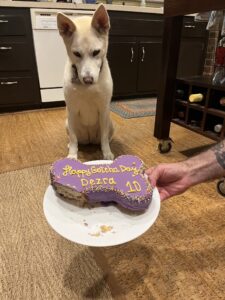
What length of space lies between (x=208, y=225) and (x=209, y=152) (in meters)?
0.35

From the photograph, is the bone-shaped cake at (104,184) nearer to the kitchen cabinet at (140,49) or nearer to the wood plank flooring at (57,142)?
the wood plank flooring at (57,142)

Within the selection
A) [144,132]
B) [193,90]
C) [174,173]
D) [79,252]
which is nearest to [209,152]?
[174,173]

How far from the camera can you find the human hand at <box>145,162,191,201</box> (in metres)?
0.69

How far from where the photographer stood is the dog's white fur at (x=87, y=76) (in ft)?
3.75

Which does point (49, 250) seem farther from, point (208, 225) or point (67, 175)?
point (208, 225)

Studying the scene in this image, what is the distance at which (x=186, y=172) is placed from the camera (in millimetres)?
A: 703

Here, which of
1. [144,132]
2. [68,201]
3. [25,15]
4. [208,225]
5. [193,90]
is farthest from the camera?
[25,15]

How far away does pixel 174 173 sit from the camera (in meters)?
0.70

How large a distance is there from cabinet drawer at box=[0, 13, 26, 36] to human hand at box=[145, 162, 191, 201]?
2.05 meters

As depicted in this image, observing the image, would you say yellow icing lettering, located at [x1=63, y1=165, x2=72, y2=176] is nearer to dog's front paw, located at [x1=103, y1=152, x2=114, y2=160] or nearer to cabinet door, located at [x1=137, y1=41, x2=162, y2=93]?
dog's front paw, located at [x1=103, y1=152, x2=114, y2=160]

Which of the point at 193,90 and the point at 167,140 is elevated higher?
the point at 193,90

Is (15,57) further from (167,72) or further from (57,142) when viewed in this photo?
(167,72)

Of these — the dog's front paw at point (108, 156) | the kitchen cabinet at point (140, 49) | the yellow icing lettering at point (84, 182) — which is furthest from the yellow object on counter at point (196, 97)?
the kitchen cabinet at point (140, 49)

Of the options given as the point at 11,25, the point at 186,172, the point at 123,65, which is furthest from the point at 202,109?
the point at 11,25
